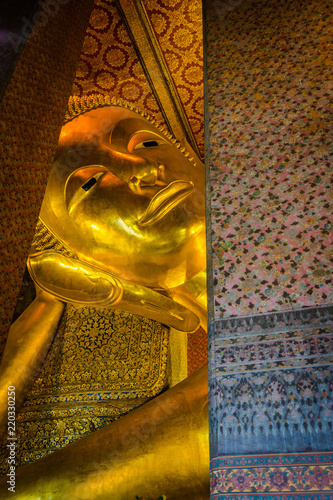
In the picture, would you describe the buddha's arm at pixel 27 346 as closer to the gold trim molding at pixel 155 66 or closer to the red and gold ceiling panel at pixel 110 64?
the red and gold ceiling panel at pixel 110 64

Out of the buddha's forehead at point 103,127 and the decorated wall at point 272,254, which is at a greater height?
the buddha's forehead at point 103,127

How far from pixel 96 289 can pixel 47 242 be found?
48 cm

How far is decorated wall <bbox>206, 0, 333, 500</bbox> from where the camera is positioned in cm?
114

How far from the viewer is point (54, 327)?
9.34 ft

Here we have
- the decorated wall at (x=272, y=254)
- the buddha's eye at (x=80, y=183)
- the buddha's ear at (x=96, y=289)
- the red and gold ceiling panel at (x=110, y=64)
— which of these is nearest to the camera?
the decorated wall at (x=272, y=254)

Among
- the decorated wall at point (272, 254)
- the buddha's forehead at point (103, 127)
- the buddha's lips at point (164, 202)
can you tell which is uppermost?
the buddha's forehead at point (103, 127)

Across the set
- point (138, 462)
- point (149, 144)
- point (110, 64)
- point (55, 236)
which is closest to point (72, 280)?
point (55, 236)

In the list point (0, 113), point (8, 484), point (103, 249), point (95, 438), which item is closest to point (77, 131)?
point (103, 249)

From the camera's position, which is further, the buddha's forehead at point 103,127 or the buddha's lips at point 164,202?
the buddha's forehead at point 103,127

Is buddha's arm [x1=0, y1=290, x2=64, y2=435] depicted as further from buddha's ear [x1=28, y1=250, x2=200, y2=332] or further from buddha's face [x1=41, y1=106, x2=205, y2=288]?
buddha's face [x1=41, y1=106, x2=205, y2=288]

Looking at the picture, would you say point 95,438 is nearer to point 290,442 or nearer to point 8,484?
point 8,484

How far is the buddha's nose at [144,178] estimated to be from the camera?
8.95ft

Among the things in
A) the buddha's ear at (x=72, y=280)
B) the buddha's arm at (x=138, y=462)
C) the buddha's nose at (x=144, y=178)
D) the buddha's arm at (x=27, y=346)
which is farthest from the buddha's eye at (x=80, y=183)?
the buddha's arm at (x=138, y=462)

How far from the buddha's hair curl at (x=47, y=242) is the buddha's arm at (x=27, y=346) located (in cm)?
27
